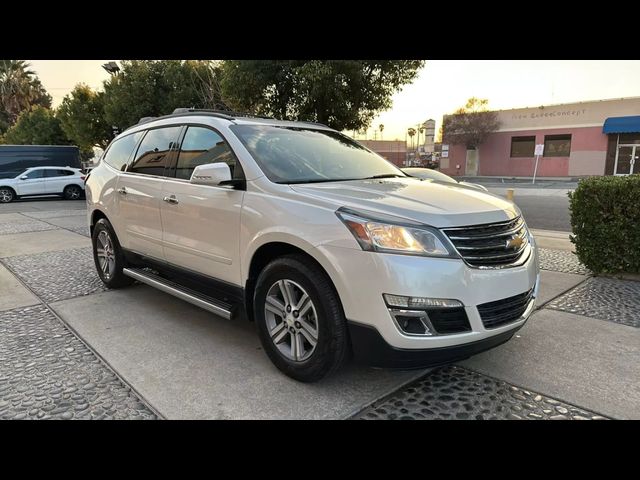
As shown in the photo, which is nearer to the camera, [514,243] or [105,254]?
[514,243]

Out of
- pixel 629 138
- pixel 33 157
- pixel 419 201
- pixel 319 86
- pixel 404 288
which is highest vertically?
pixel 629 138

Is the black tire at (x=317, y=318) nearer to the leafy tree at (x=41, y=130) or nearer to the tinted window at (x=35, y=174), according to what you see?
the tinted window at (x=35, y=174)

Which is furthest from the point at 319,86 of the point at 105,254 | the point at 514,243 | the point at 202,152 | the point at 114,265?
the point at 514,243

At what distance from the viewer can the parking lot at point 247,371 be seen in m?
2.71

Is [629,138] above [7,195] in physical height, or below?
above

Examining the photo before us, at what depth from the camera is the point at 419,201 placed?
9.44 ft

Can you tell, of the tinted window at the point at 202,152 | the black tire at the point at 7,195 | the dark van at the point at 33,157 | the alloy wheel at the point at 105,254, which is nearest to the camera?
the tinted window at the point at 202,152

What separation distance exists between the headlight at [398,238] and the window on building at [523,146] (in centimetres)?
3787

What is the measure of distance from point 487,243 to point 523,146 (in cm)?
3804

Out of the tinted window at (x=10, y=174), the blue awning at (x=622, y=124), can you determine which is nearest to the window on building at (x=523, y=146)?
the blue awning at (x=622, y=124)

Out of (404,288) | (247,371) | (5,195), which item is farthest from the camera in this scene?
Answer: (5,195)

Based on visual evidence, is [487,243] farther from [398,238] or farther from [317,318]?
[317,318]

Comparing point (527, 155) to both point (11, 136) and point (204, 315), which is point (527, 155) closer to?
point (204, 315)
